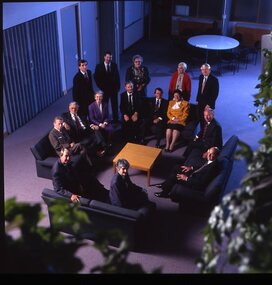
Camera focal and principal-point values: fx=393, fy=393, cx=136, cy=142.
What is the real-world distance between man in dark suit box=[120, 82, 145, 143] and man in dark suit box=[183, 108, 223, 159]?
47.6 inches

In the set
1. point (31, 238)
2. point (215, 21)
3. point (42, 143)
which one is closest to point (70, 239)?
point (31, 238)

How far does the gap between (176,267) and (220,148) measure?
8.34 ft

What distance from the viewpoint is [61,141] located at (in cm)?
675

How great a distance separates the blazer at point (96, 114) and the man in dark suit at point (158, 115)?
0.91 m

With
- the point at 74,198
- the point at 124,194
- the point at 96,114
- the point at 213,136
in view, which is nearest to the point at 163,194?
the point at 124,194

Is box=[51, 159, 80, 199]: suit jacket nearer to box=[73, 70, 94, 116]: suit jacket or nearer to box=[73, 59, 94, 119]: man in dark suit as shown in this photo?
box=[73, 59, 94, 119]: man in dark suit

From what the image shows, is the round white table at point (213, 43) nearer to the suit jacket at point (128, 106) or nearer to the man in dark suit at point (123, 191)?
the suit jacket at point (128, 106)

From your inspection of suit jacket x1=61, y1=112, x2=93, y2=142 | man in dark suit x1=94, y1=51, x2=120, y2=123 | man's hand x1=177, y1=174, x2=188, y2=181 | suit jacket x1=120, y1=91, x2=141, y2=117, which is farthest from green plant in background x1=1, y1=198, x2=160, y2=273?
man in dark suit x1=94, y1=51, x2=120, y2=123

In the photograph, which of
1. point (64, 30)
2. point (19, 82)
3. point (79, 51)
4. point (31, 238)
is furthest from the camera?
point (79, 51)

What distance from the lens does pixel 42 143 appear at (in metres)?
6.69

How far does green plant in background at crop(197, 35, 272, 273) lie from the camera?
1.93 meters

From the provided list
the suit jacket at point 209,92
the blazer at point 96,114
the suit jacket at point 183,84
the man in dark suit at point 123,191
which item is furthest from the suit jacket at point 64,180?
the suit jacket at point 209,92

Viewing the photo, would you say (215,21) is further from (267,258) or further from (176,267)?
(267,258)

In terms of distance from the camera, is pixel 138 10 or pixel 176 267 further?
pixel 138 10
